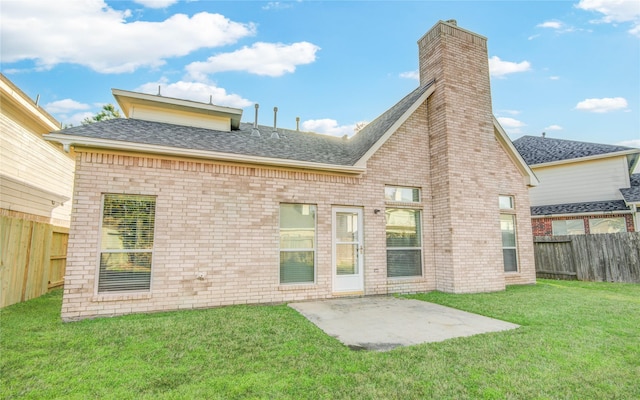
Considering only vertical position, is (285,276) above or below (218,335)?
above

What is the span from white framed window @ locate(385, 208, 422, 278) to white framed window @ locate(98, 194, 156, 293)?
5.66 metres

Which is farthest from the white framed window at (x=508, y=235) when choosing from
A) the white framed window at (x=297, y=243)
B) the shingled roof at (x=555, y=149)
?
the shingled roof at (x=555, y=149)

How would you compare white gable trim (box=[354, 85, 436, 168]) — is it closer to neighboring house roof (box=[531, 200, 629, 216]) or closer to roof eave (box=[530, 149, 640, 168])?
neighboring house roof (box=[531, 200, 629, 216])

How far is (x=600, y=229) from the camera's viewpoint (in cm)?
1448

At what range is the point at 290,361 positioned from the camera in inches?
132

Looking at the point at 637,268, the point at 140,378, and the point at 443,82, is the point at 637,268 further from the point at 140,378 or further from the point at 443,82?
the point at 140,378

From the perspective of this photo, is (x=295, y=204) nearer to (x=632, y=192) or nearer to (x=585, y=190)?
(x=585, y=190)

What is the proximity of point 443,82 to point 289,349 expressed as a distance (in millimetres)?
8089

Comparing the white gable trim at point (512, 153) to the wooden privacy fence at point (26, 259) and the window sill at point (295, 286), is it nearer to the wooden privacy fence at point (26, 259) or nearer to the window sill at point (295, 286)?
the window sill at point (295, 286)

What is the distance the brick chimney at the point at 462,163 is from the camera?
796 cm

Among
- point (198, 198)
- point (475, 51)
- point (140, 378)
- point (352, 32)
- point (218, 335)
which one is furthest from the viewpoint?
point (352, 32)

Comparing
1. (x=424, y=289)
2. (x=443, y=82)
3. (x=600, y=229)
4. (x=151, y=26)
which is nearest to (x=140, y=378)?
(x=424, y=289)

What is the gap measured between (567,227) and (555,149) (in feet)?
16.4

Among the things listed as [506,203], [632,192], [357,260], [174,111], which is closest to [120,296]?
[174,111]
